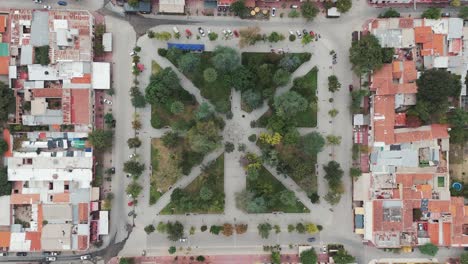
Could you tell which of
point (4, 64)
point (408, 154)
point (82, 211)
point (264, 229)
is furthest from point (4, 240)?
point (408, 154)

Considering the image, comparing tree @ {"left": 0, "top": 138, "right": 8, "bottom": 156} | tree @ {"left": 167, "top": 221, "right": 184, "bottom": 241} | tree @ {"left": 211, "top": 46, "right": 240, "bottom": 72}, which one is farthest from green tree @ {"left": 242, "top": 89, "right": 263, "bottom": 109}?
tree @ {"left": 0, "top": 138, "right": 8, "bottom": 156}

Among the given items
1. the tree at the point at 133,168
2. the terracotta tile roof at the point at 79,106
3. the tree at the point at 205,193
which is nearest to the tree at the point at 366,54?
the tree at the point at 205,193

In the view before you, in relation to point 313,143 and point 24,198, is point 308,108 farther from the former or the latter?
point 24,198

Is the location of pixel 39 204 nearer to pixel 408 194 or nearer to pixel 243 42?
pixel 243 42

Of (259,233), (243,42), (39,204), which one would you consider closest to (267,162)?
(259,233)

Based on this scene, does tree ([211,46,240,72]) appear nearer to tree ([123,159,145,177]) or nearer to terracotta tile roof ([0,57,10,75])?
tree ([123,159,145,177])

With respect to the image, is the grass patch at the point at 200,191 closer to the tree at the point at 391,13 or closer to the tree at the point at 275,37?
the tree at the point at 275,37

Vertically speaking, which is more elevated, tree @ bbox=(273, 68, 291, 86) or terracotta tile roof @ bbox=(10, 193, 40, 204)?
tree @ bbox=(273, 68, 291, 86)
